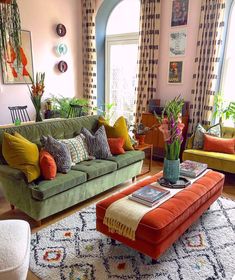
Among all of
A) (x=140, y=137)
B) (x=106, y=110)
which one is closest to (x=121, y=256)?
(x=140, y=137)

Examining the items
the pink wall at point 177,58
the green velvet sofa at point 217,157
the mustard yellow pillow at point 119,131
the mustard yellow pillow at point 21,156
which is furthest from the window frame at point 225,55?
the mustard yellow pillow at point 21,156

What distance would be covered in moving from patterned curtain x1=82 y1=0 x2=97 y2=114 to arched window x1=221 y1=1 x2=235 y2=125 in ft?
8.97

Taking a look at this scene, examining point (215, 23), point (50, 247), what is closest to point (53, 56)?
point (215, 23)

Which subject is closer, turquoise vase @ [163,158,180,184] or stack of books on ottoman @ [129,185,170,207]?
stack of books on ottoman @ [129,185,170,207]

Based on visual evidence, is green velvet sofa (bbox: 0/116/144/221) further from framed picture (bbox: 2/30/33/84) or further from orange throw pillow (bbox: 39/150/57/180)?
framed picture (bbox: 2/30/33/84)

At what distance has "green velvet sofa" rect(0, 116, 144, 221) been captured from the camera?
241 cm

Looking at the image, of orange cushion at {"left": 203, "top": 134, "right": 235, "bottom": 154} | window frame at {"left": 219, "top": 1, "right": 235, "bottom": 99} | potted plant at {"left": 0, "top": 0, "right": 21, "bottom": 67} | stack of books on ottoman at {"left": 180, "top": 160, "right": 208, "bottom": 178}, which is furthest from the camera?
window frame at {"left": 219, "top": 1, "right": 235, "bottom": 99}

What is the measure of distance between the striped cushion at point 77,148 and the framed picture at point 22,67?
2.33 meters

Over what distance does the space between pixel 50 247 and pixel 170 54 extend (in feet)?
12.2

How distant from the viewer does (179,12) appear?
4281mm

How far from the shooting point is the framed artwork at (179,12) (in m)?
4.21

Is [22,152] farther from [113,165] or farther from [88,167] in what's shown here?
[113,165]

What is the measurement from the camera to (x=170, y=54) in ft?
14.8

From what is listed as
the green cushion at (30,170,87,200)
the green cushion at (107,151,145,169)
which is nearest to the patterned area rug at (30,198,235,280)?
the green cushion at (30,170,87,200)
